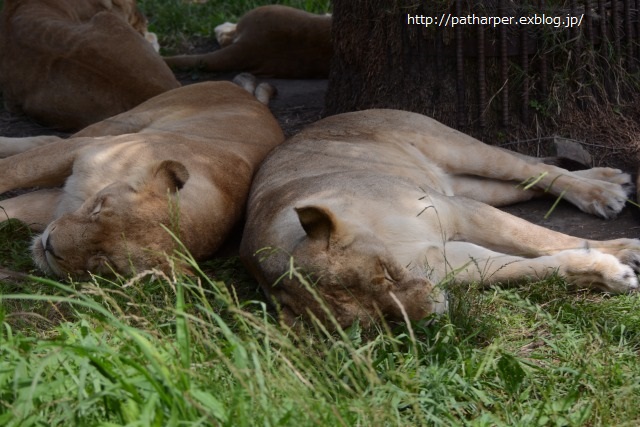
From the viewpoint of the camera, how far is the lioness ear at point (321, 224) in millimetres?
3479

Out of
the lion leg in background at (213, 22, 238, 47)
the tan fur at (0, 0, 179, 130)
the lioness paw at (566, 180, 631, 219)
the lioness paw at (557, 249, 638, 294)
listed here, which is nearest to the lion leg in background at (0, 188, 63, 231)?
the tan fur at (0, 0, 179, 130)

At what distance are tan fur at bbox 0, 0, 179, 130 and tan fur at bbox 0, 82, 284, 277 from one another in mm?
629

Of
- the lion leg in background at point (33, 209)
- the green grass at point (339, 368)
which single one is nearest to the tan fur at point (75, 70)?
the lion leg in background at point (33, 209)

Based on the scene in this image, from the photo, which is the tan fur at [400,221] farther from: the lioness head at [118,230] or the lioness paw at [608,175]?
the lioness head at [118,230]

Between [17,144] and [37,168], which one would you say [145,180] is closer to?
[37,168]

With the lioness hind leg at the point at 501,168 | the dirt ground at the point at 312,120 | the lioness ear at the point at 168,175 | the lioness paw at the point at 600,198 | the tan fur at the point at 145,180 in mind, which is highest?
the lioness ear at the point at 168,175

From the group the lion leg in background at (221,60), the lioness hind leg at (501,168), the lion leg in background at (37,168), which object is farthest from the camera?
the lion leg in background at (221,60)

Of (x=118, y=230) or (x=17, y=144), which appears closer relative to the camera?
(x=118, y=230)

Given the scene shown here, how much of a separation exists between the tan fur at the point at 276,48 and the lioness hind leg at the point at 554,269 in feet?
12.8

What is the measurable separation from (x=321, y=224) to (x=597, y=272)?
124cm

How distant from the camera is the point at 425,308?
11.5ft

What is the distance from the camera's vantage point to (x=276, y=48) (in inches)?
309

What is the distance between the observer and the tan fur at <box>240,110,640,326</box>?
350 centimetres

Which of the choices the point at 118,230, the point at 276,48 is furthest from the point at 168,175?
the point at 276,48
